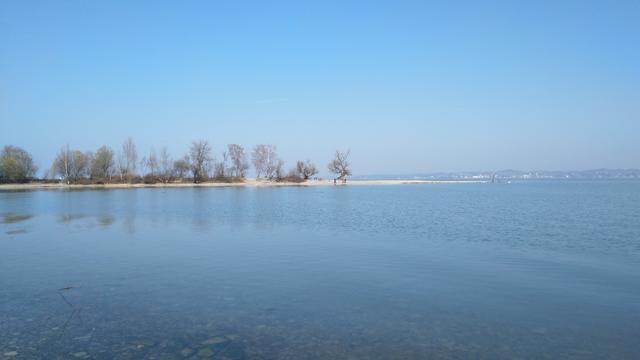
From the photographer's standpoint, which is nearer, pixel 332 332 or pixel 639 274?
pixel 332 332

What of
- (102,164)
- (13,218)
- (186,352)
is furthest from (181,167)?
(186,352)

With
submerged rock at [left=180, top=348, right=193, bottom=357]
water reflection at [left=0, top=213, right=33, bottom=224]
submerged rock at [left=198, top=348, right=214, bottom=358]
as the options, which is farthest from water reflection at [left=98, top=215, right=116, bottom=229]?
submerged rock at [left=198, top=348, right=214, bottom=358]

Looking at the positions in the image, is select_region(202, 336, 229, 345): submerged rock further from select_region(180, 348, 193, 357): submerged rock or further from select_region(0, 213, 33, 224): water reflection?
select_region(0, 213, 33, 224): water reflection

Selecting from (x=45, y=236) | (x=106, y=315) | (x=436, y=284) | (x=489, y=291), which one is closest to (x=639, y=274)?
(x=489, y=291)

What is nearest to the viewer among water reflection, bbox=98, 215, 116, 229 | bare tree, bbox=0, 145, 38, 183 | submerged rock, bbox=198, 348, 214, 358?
submerged rock, bbox=198, 348, 214, 358

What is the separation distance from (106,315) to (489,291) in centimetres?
831

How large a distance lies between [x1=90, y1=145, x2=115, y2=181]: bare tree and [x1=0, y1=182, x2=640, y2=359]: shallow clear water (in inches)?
3081

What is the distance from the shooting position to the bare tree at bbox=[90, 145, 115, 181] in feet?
310

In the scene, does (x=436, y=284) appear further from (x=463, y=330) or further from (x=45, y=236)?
(x=45, y=236)

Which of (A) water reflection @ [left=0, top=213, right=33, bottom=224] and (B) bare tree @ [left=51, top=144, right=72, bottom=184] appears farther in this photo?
(B) bare tree @ [left=51, top=144, right=72, bottom=184]

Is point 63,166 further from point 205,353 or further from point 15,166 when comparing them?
point 205,353

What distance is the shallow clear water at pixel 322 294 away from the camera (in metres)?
7.89

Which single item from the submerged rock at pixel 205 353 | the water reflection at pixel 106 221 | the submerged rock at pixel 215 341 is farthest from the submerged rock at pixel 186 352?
the water reflection at pixel 106 221

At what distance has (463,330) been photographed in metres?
8.66
